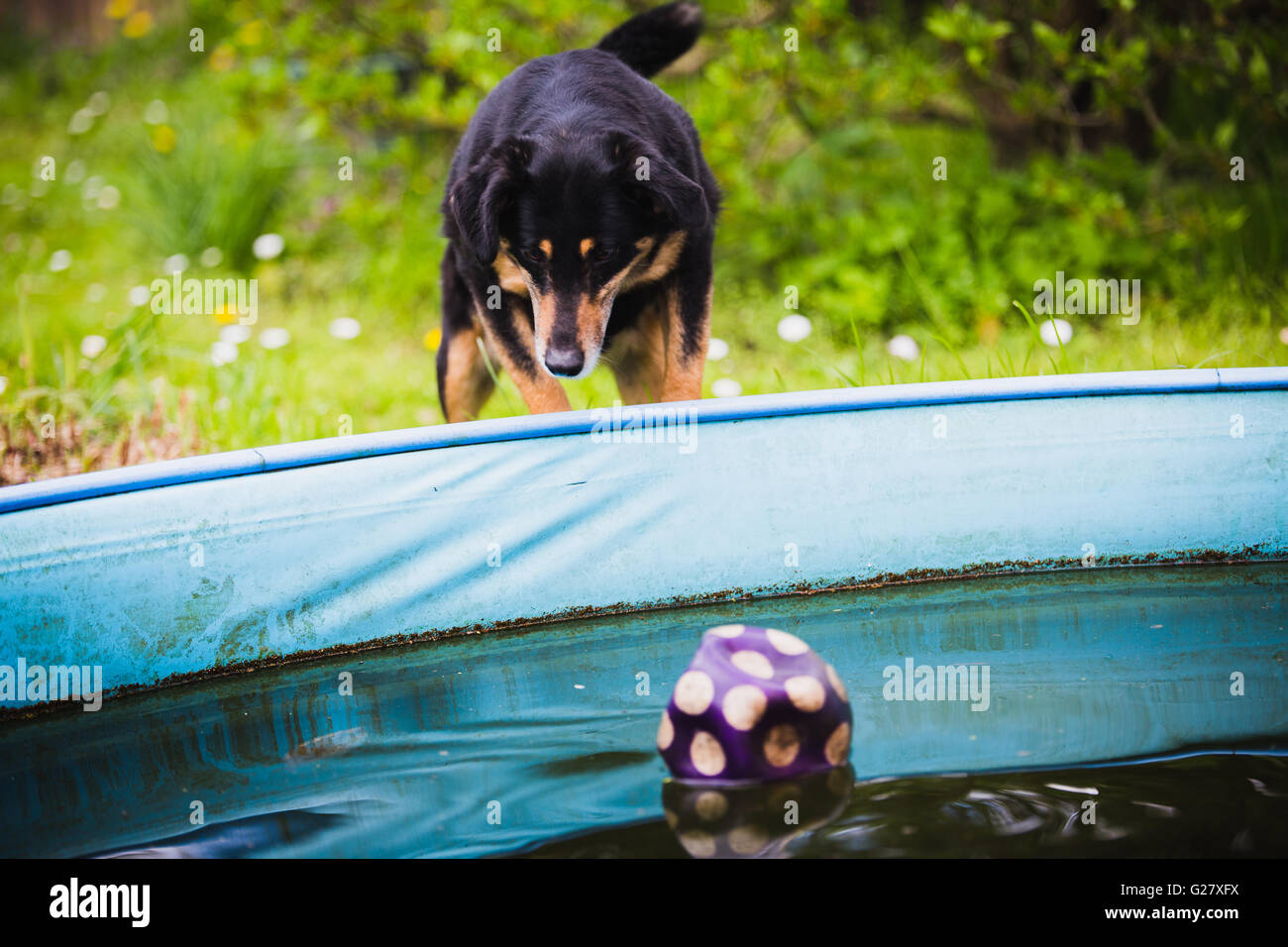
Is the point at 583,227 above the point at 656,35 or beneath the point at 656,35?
beneath

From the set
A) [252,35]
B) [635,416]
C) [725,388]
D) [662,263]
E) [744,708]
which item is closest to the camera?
[744,708]

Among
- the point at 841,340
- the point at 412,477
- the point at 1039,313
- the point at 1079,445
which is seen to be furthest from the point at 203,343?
the point at 1079,445

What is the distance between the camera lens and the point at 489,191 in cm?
270

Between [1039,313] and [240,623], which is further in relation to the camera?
[1039,313]

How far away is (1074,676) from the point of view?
225 cm

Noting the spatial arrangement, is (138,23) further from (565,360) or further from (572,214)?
(565,360)

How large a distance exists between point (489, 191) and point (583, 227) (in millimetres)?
250

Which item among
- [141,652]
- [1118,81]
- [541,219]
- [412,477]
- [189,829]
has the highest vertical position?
[1118,81]

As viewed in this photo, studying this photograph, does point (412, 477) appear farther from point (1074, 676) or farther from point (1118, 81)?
point (1118, 81)

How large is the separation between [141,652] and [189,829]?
0.70 meters

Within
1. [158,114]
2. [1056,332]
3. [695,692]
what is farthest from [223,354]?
[158,114]

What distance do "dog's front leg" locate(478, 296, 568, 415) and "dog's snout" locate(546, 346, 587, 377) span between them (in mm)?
367

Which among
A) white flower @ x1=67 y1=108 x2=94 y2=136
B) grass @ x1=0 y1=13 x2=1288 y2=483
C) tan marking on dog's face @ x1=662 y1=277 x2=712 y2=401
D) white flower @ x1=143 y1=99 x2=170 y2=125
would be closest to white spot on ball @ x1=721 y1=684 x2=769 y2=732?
tan marking on dog's face @ x1=662 y1=277 x2=712 y2=401

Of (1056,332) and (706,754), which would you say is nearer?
(706,754)
